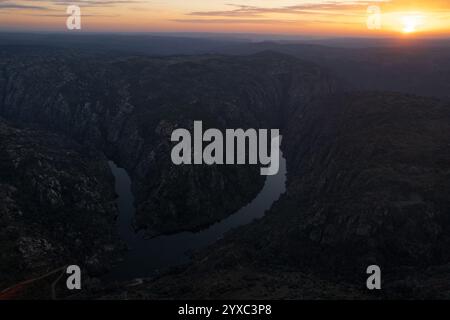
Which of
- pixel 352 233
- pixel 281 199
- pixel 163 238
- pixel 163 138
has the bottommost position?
pixel 163 238

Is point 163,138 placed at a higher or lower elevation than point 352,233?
higher

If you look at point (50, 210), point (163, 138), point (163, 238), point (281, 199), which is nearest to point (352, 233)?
point (281, 199)

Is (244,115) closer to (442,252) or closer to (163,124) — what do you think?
(163,124)

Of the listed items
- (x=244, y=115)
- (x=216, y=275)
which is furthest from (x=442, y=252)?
(x=244, y=115)

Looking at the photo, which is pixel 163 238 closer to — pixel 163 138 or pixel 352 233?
pixel 352 233

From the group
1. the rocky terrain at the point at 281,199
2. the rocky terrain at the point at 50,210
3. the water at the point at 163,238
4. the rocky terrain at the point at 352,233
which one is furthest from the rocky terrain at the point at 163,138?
the rocky terrain at the point at 352,233

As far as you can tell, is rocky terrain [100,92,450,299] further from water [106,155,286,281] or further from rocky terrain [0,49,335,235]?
rocky terrain [0,49,335,235]
